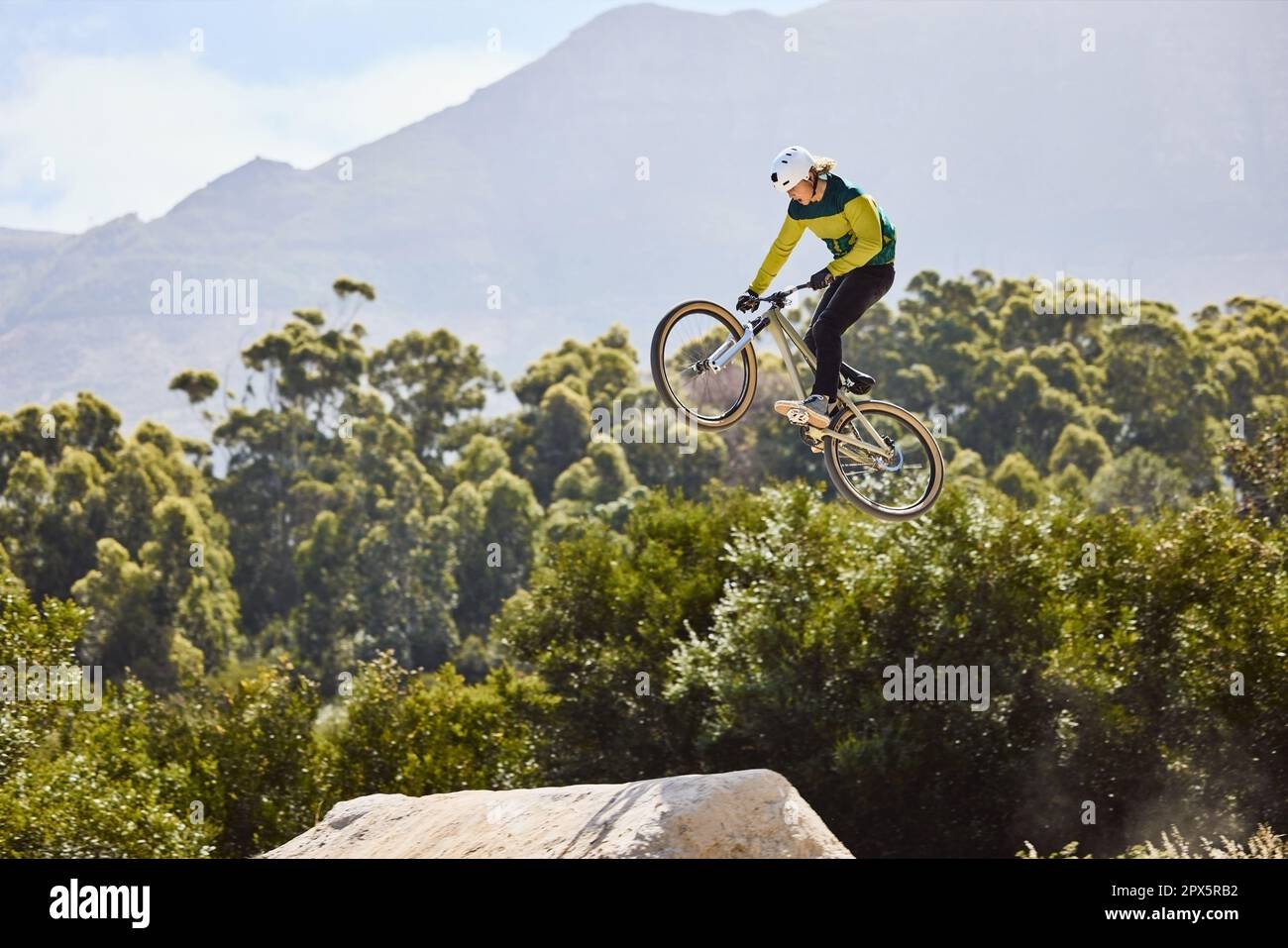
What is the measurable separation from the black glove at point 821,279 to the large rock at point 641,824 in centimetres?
594

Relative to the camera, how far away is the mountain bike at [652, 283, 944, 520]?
15602mm

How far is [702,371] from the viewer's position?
1589cm

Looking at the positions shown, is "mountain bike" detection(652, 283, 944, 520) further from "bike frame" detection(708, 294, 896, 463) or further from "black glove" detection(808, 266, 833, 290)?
"black glove" detection(808, 266, 833, 290)

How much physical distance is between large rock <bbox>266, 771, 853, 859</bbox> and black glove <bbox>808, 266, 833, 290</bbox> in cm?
594

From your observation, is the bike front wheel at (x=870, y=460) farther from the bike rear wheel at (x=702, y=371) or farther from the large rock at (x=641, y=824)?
the large rock at (x=641, y=824)

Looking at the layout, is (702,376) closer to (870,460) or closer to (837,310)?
(837,310)

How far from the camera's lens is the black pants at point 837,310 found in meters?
15.0

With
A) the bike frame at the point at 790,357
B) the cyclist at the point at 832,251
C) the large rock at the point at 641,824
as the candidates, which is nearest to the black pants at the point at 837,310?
the cyclist at the point at 832,251

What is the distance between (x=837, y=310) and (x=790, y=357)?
1050 millimetres
